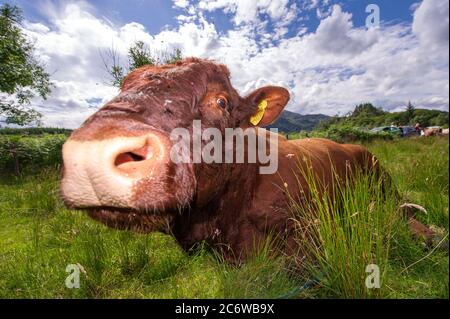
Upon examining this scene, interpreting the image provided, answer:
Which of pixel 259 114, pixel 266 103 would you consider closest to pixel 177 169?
pixel 259 114

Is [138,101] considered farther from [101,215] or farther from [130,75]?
[130,75]

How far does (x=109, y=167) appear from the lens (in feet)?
5.52

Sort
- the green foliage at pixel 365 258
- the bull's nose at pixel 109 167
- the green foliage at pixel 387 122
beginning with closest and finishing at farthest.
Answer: the bull's nose at pixel 109 167 → the green foliage at pixel 365 258 → the green foliage at pixel 387 122

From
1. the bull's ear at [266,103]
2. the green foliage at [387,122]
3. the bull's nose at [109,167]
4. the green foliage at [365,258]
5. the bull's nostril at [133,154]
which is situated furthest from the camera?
the green foliage at [387,122]

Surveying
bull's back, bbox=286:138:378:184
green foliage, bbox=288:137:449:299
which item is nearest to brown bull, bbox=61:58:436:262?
bull's back, bbox=286:138:378:184

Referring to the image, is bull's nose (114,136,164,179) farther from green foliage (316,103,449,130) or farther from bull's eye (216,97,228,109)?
green foliage (316,103,449,130)

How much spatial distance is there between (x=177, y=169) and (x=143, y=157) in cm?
26

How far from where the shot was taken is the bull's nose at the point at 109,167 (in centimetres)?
167

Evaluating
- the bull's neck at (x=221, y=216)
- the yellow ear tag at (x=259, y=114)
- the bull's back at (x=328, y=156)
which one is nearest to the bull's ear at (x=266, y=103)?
the yellow ear tag at (x=259, y=114)

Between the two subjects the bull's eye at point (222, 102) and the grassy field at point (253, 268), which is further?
the bull's eye at point (222, 102)

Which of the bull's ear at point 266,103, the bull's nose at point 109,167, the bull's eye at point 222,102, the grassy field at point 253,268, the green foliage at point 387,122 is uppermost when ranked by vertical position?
the green foliage at point 387,122

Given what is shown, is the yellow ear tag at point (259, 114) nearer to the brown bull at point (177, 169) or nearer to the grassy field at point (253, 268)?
the brown bull at point (177, 169)
